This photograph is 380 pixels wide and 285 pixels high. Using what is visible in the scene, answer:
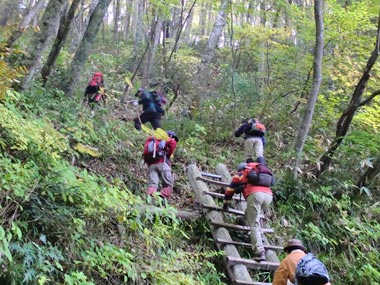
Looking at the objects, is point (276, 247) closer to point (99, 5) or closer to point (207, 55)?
point (99, 5)

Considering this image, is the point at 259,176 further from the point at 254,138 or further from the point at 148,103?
the point at 148,103

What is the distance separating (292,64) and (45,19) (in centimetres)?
797

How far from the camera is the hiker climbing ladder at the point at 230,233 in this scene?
6359 mm

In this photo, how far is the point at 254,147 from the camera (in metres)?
9.44

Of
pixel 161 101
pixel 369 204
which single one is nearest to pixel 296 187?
pixel 369 204

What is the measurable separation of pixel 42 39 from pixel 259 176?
4.84 meters

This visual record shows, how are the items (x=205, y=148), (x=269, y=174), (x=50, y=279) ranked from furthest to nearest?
(x=205, y=148), (x=269, y=174), (x=50, y=279)

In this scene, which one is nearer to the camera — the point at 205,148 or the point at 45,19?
the point at 45,19

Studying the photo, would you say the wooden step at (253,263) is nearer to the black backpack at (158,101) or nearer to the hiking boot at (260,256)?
the hiking boot at (260,256)

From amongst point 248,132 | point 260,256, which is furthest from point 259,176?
point 248,132

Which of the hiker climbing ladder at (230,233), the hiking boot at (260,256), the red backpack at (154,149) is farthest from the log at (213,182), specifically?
the hiking boot at (260,256)

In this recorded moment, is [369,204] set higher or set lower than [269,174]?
lower

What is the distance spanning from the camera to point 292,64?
13.2 metres

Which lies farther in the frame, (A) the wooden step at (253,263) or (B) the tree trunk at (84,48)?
(B) the tree trunk at (84,48)
